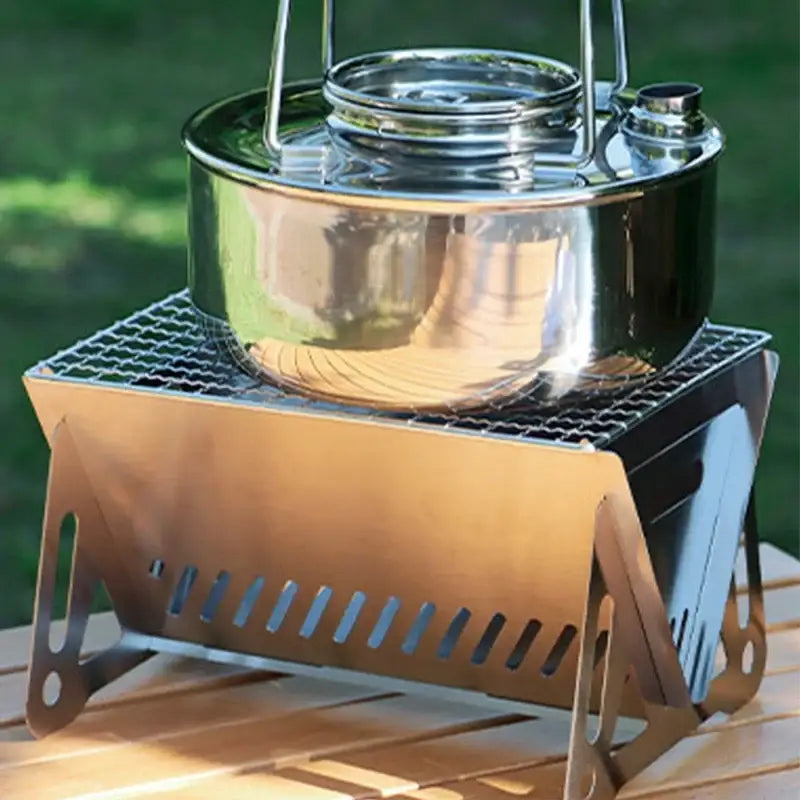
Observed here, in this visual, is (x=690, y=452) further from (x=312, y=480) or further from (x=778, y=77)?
(x=778, y=77)

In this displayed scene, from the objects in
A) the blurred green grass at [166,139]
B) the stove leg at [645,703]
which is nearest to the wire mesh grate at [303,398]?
the stove leg at [645,703]

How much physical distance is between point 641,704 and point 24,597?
49.5 inches

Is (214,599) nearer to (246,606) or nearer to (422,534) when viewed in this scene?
(246,606)

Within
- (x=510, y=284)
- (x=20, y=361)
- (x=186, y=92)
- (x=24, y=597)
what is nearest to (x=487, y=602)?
(x=510, y=284)

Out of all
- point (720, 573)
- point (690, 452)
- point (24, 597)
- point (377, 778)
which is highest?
point (690, 452)

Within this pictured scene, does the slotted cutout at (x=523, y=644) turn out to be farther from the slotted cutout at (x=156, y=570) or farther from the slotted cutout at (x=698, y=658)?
the slotted cutout at (x=156, y=570)

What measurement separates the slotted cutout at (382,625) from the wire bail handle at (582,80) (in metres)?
0.38

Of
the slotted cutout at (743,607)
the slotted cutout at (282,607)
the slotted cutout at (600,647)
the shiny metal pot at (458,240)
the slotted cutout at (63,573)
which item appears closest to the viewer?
the shiny metal pot at (458,240)

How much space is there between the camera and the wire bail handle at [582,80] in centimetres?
129

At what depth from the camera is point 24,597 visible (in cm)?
246

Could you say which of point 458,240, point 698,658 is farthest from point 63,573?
point 458,240

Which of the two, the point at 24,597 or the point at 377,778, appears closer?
the point at 377,778

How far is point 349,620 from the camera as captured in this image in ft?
4.87

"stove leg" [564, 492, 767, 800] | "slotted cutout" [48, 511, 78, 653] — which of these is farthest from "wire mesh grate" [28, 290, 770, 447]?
"slotted cutout" [48, 511, 78, 653]
